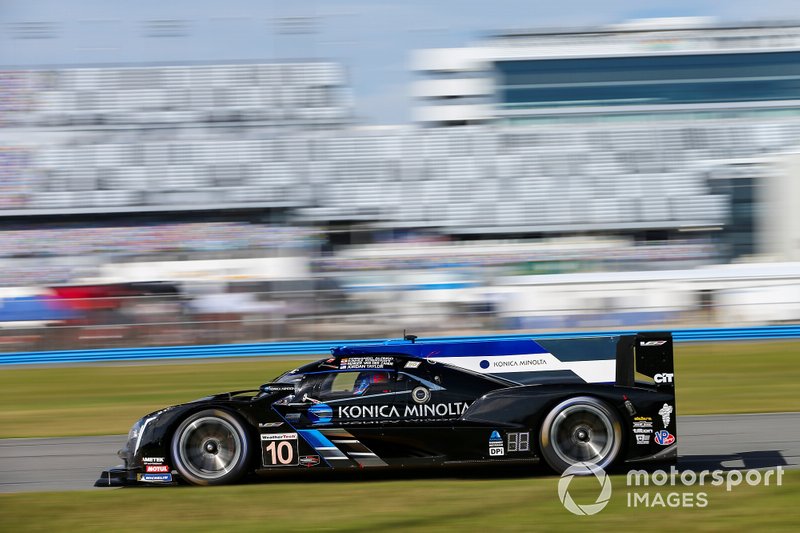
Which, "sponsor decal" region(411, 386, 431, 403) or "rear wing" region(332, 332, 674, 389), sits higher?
"rear wing" region(332, 332, 674, 389)

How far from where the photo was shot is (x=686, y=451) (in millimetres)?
8039

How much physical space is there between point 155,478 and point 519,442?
263 cm

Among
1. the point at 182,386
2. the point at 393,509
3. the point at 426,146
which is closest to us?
the point at 393,509

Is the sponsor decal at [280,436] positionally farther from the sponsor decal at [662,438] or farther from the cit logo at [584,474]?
the sponsor decal at [662,438]

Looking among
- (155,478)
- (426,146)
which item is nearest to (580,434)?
(155,478)

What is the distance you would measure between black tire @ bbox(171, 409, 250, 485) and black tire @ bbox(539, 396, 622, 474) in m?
2.16

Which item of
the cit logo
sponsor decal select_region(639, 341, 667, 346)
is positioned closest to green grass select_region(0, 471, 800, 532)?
the cit logo

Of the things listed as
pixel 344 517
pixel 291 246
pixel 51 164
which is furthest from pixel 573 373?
pixel 51 164

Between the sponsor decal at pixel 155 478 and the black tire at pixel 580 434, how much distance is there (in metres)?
2.68

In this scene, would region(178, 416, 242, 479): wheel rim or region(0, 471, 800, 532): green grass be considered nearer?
region(0, 471, 800, 532): green grass

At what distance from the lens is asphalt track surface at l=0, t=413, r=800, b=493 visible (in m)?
7.43

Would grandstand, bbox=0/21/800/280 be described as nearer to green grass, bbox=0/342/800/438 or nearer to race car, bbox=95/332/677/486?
green grass, bbox=0/342/800/438

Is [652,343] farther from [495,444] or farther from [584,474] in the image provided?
[495,444]

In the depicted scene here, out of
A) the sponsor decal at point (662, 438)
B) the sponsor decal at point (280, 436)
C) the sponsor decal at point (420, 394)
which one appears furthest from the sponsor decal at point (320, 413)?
the sponsor decal at point (662, 438)
